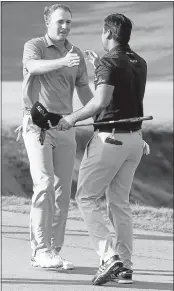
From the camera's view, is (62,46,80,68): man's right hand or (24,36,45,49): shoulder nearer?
(62,46,80,68): man's right hand

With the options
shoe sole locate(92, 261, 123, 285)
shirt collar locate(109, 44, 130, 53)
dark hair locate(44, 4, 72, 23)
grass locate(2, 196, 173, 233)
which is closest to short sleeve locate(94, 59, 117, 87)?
shirt collar locate(109, 44, 130, 53)

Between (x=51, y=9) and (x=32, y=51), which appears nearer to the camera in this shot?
(x=51, y=9)

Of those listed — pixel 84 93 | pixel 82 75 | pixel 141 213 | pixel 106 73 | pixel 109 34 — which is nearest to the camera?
pixel 106 73

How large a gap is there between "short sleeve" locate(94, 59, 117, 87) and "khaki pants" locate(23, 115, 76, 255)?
40cm

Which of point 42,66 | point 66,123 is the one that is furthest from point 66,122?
point 42,66

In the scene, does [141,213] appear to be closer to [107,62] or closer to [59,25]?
[107,62]

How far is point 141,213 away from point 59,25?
376 cm

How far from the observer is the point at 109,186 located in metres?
4.70

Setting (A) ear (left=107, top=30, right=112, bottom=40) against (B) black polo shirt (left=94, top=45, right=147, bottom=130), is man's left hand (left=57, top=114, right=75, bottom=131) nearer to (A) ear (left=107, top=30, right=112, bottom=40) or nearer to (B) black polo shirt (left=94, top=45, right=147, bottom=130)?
(B) black polo shirt (left=94, top=45, right=147, bottom=130)

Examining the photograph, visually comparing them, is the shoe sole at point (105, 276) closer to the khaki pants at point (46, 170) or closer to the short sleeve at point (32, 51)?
the khaki pants at point (46, 170)

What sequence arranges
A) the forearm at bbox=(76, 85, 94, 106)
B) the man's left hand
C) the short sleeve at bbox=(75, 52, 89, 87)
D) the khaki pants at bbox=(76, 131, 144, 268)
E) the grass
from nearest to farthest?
the man's left hand < the khaki pants at bbox=(76, 131, 144, 268) < the short sleeve at bbox=(75, 52, 89, 87) < the forearm at bbox=(76, 85, 94, 106) < the grass

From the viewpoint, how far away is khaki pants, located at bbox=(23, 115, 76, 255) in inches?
182

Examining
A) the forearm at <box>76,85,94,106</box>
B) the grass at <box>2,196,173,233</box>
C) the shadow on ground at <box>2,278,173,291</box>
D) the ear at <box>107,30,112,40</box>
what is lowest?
the shadow on ground at <box>2,278,173,291</box>

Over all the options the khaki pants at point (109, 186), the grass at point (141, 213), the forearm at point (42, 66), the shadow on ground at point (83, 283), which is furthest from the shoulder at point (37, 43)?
the grass at point (141, 213)
